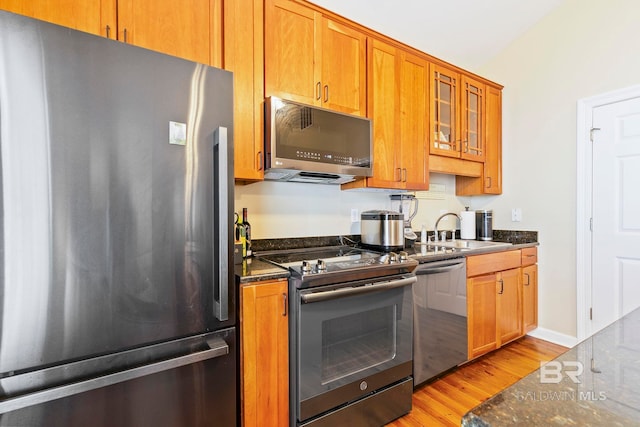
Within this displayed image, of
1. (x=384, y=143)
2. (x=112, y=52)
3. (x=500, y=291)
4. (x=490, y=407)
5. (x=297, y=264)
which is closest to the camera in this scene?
(x=490, y=407)

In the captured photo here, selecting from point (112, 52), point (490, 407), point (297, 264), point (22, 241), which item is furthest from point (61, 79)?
point (490, 407)

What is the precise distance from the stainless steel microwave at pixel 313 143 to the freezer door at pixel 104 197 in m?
0.46

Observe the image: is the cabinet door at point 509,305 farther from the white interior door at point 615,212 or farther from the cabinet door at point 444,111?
the cabinet door at point 444,111

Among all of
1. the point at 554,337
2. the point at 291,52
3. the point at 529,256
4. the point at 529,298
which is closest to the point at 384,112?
the point at 291,52

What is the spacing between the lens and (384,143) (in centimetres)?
218

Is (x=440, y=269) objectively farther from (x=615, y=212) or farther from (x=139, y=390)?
(x=139, y=390)

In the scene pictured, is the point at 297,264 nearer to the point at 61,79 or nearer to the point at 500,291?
the point at 61,79

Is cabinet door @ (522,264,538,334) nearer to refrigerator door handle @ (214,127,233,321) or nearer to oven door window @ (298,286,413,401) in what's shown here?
oven door window @ (298,286,413,401)

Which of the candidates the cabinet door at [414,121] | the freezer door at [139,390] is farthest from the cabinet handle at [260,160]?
the cabinet door at [414,121]

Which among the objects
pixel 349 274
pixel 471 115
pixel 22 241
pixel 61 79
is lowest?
pixel 349 274

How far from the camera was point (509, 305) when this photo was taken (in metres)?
2.56

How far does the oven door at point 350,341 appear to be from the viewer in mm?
1432

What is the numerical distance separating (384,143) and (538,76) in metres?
1.86

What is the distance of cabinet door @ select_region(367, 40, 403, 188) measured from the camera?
6.99 feet
